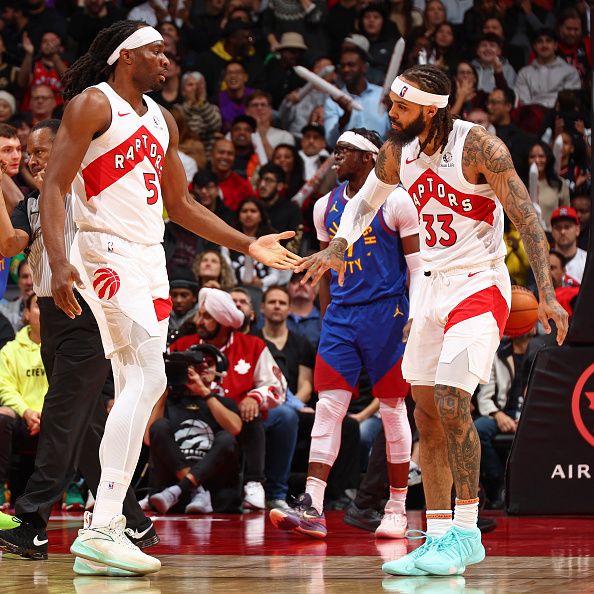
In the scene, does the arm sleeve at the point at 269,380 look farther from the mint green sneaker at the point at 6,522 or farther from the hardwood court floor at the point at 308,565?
the mint green sneaker at the point at 6,522

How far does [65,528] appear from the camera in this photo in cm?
683

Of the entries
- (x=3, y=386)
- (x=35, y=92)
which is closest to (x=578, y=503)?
(x=3, y=386)

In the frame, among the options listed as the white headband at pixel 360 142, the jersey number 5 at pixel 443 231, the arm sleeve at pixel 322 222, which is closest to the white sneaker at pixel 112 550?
the jersey number 5 at pixel 443 231

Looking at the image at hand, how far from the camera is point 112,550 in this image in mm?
4488

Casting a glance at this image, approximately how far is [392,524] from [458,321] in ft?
6.29

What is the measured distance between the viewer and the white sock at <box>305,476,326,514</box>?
6.38 m

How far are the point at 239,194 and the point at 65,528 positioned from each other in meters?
5.50

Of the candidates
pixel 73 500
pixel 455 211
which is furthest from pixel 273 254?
pixel 73 500

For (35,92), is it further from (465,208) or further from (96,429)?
(465,208)

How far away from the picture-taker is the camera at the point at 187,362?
7.93 metres

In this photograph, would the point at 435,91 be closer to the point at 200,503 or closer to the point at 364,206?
the point at 364,206

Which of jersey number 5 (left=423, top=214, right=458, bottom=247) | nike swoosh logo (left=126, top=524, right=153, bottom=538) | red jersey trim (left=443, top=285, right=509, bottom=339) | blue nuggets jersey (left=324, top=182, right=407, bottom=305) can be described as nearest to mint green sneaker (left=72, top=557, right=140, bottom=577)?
nike swoosh logo (left=126, top=524, right=153, bottom=538)

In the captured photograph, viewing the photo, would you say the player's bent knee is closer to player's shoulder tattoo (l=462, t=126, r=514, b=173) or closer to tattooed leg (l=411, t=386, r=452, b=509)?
tattooed leg (l=411, t=386, r=452, b=509)

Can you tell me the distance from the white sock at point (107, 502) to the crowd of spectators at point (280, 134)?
3.41 meters
